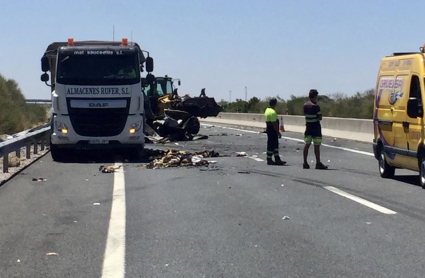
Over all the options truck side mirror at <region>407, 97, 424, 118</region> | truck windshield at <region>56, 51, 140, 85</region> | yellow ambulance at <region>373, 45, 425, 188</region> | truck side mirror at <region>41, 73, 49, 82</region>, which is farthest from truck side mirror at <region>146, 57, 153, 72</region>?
truck side mirror at <region>407, 97, 424, 118</region>

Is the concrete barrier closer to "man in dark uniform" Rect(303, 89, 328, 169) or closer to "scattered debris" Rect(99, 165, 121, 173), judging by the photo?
"man in dark uniform" Rect(303, 89, 328, 169)

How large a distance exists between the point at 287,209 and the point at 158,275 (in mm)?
4405

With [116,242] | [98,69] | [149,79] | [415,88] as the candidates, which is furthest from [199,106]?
[116,242]

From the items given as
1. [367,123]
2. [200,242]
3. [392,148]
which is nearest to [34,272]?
[200,242]

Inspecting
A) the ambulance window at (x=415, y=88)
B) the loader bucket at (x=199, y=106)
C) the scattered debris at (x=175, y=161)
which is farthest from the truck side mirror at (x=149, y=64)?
the loader bucket at (x=199, y=106)

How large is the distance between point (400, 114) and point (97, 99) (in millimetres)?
8588

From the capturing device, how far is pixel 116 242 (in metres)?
8.89

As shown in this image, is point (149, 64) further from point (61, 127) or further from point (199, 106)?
point (199, 106)

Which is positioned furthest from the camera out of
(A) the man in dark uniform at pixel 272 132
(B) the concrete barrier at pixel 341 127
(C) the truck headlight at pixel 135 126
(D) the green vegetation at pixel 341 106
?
(D) the green vegetation at pixel 341 106

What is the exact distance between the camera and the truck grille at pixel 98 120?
20203mm

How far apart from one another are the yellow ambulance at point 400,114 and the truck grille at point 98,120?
279 inches

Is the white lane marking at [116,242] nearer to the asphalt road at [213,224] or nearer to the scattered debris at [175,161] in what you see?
the asphalt road at [213,224]

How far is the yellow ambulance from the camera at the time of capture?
13766mm

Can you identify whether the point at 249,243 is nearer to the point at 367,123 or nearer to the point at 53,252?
the point at 53,252
